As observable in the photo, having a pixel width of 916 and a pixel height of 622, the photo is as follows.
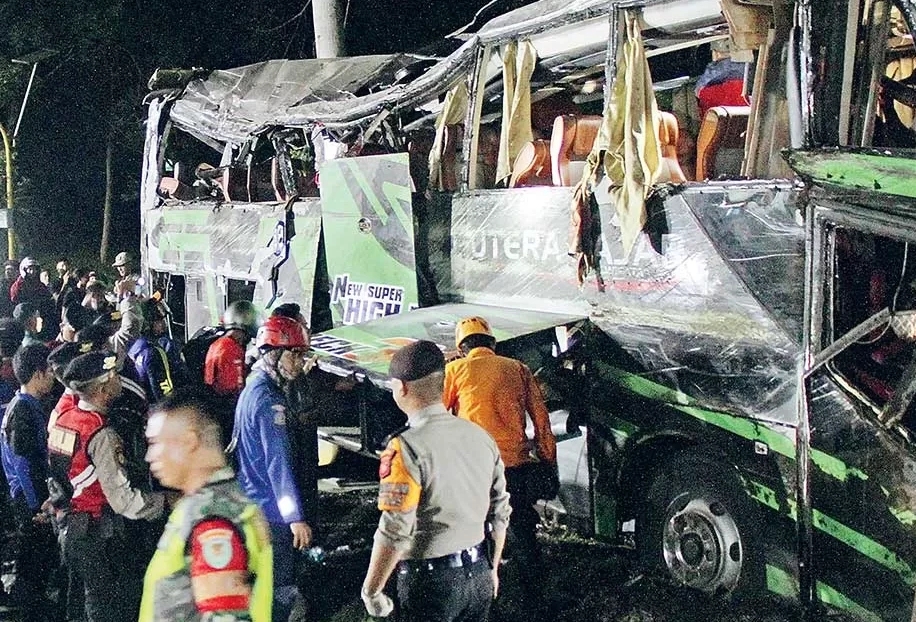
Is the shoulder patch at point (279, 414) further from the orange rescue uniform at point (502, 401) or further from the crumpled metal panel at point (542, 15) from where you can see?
the crumpled metal panel at point (542, 15)

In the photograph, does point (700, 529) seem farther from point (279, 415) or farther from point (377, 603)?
point (279, 415)

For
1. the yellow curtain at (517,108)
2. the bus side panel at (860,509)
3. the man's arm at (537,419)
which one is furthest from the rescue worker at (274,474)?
the yellow curtain at (517,108)

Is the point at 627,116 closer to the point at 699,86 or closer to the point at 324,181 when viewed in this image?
the point at 699,86

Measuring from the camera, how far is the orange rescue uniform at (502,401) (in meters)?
4.86

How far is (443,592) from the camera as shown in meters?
3.50

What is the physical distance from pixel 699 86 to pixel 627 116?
67.1 inches

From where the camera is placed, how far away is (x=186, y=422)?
123 inches

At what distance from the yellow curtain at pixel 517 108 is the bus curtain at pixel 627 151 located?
38.1 inches

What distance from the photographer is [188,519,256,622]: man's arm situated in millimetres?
2723

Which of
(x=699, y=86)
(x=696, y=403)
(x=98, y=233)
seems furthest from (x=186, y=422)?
(x=98, y=233)

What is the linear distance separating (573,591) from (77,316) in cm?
718

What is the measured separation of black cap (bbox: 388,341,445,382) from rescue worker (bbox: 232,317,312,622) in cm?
106

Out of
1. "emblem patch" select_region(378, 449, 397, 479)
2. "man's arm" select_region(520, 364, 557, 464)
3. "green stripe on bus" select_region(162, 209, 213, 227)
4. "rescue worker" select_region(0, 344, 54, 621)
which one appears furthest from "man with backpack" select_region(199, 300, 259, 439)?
"green stripe on bus" select_region(162, 209, 213, 227)

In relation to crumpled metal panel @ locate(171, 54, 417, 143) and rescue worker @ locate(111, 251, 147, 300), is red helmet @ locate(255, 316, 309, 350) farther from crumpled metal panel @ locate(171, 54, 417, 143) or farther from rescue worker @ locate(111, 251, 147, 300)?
rescue worker @ locate(111, 251, 147, 300)
